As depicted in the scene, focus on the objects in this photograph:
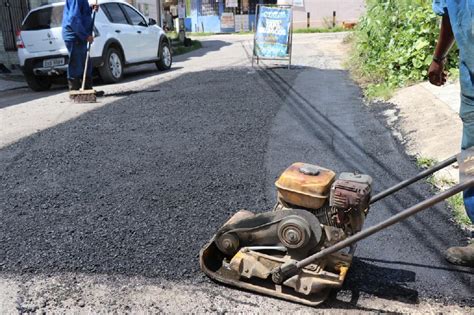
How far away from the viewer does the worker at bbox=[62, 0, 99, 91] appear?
9023 mm

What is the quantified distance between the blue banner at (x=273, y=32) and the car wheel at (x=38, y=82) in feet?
16.4

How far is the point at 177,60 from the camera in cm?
1644

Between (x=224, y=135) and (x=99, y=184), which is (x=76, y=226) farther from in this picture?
(x=224, y=135)

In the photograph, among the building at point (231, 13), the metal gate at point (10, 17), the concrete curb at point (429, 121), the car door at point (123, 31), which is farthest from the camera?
the building at point (231, 13)

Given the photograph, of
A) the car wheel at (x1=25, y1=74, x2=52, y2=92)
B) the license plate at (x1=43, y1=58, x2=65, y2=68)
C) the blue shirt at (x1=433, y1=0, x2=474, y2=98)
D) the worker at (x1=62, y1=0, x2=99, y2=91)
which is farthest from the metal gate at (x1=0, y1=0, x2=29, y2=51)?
the blue shirt at (x1=433, y1=0, x2=474, y2=98)

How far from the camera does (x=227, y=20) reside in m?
34.7

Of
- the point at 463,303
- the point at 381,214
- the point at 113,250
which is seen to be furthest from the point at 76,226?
the point at 463,303

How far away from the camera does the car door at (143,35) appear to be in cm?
1215

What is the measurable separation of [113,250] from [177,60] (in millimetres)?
13716

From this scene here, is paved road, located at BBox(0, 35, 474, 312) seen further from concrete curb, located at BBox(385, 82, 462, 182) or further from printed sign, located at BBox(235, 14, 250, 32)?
printed sign, located at BBox(235, 14, 250, 32)

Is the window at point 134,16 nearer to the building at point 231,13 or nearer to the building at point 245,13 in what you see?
the building at point 231,13

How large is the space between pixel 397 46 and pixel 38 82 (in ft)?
25.2

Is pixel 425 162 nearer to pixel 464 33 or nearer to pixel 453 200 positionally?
pixel 453 200

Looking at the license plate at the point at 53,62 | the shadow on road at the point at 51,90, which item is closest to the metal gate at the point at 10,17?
the shadow on road at the point at 51,90
